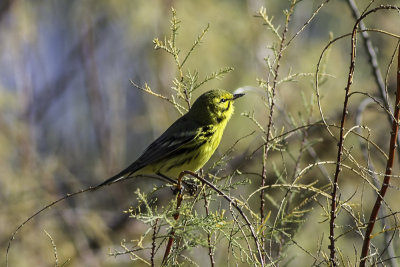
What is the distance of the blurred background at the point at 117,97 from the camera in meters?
6.70

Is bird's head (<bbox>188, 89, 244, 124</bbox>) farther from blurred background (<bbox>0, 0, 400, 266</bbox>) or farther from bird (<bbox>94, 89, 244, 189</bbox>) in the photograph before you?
blurred background (<bbox>0, 0, 400, 266</bbox>)

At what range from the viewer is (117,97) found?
7539 millimetres

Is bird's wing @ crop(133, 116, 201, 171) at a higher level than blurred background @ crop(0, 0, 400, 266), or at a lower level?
lower

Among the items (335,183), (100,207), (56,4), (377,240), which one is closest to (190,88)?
(335,183)

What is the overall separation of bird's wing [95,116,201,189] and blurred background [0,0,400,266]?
155cm

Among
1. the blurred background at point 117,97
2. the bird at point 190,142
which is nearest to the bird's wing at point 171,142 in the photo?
the bird at point 190,142

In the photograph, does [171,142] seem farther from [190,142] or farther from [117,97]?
[117,97]

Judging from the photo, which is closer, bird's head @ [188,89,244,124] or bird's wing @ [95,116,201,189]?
bird's wing @ [95,116,201,189]

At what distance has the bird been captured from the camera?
445 centimetres

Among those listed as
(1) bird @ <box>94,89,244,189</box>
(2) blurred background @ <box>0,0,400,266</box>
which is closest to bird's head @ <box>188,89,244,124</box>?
(1) bird @ <box>94,89,244,189</box>

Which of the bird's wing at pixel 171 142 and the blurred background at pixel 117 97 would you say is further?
the blurred background at pixel 117 97

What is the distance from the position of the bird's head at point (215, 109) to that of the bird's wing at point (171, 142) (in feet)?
0.27

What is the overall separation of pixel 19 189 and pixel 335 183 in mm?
5836

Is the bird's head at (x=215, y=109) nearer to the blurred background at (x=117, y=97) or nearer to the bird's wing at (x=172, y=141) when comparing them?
the bird's wing at (x=172, y=141)
